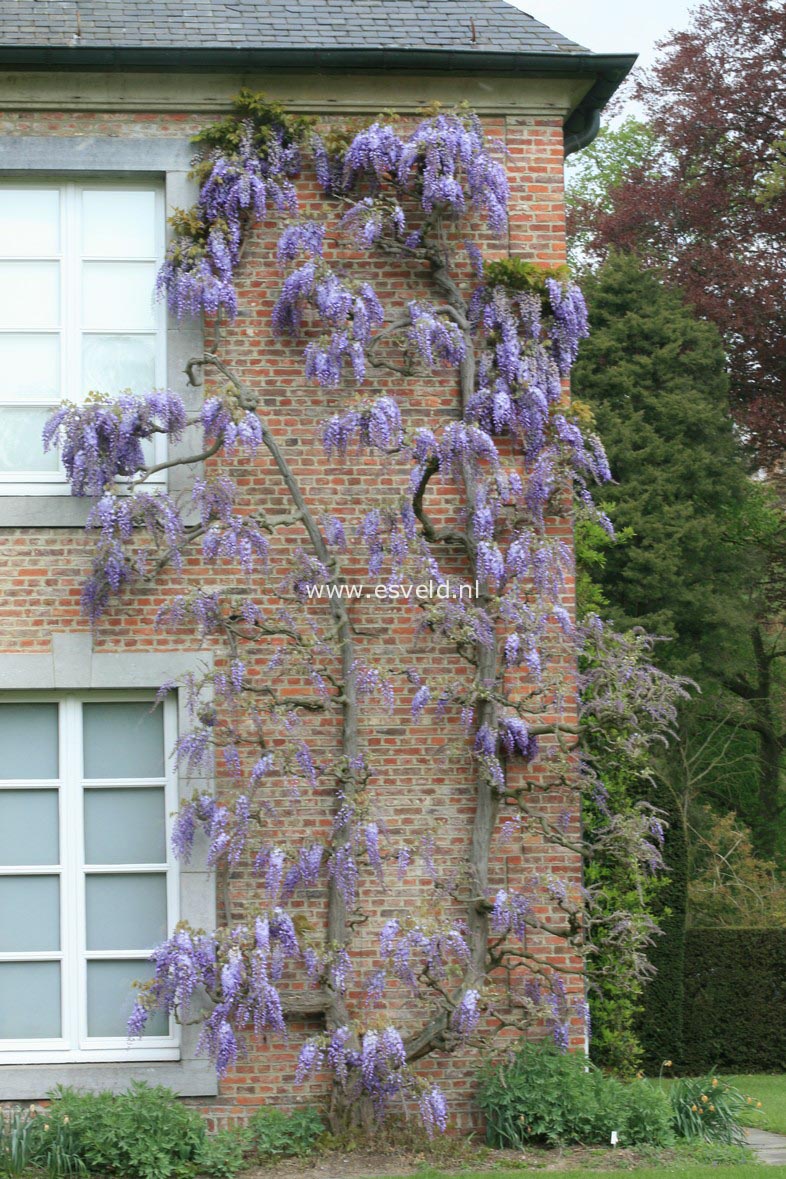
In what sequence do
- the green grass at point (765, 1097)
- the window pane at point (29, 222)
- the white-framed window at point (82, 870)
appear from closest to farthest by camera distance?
1. the white-framed window at point (82, 870)
2. the window pane at point (29, 222)
3. the green grass at point (765, 1097)

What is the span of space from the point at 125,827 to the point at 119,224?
3.52 metres

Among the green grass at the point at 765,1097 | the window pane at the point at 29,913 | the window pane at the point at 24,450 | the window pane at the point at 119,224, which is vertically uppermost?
the window pane at the point at 119,224

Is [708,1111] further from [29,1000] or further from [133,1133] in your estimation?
[29,1000]

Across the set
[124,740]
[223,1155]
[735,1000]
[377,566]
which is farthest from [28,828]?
[735,1000]

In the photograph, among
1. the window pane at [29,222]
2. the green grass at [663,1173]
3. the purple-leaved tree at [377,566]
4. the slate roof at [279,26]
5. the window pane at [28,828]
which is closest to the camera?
the green grass at [663,1173]

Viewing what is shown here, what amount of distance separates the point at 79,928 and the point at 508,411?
12.3 ft

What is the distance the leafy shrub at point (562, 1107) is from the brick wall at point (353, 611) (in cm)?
31

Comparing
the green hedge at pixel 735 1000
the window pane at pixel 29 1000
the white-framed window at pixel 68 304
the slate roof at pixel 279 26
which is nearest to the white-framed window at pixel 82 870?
the window pane at pixel 29 1000

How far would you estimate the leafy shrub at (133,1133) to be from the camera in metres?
6.97

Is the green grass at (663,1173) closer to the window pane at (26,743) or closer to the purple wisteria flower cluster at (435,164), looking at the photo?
the window pane at (26,743)

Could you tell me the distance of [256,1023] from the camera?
737 centimetres

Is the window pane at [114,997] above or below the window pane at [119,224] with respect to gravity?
below

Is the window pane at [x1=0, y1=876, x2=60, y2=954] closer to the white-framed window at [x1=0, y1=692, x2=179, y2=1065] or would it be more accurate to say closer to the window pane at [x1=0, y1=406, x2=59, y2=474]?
the white-framed window at [x1=0, y1=692, x2=179, y2=1065]

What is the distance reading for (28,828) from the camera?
7988 mm
